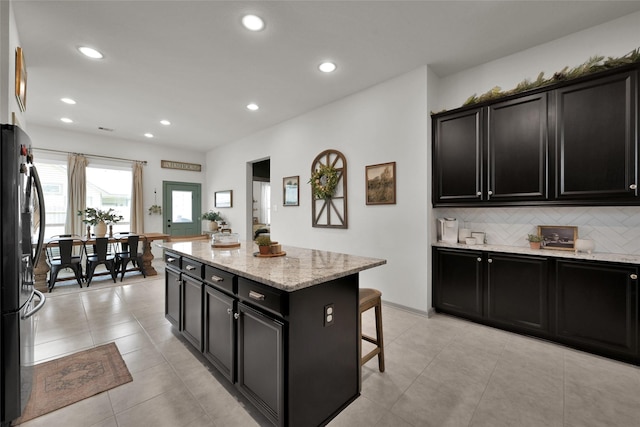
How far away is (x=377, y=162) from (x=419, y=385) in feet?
8.54

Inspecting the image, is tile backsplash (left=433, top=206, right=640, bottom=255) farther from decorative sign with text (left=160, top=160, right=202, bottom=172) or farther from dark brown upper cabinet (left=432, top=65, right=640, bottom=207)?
decorative sign with text (left=160, top=160, right=202, bottom=172)

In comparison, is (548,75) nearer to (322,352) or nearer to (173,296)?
(322,352)

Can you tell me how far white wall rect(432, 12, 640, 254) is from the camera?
7.98ft

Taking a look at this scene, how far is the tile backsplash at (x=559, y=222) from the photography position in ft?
8.00

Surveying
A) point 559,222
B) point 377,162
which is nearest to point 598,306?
point 559,222

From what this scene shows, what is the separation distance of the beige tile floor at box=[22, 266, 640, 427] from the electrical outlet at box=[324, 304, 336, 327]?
0.62 meters

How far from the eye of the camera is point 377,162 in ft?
12.0

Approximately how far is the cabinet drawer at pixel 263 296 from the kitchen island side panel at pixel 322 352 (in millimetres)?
55

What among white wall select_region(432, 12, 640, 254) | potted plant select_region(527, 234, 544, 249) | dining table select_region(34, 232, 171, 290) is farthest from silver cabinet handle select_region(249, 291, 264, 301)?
dining table select_region(34, 232, 171, 290)

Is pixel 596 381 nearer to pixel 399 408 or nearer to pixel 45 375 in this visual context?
pixel 399 408

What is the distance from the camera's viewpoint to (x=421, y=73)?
3.23 m

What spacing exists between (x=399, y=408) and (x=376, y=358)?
594 mm

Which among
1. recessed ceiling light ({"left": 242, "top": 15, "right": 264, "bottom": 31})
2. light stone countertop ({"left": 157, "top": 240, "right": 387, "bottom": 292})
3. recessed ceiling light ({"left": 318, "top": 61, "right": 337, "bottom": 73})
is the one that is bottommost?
light stone countertop ({"left": 157, "top": 240, "right": 387, "bottom": 292})

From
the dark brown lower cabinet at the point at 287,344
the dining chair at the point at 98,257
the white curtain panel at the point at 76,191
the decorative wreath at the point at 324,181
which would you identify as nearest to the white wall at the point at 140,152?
the white curtain panel at the point at 76,191
